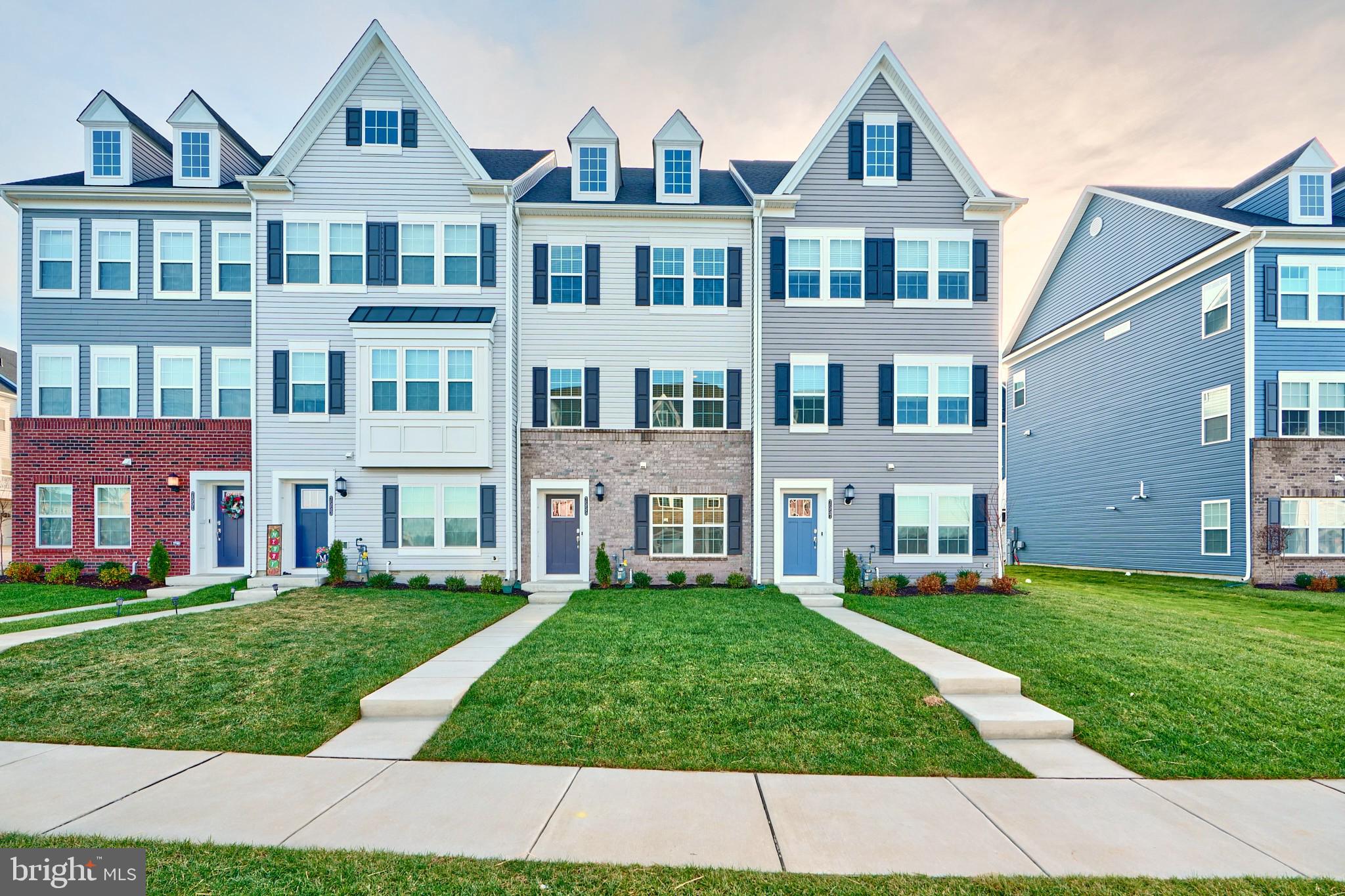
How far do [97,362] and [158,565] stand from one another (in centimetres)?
545

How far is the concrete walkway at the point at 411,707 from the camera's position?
17.3 feet

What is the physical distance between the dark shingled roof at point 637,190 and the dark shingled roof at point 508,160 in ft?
1.70

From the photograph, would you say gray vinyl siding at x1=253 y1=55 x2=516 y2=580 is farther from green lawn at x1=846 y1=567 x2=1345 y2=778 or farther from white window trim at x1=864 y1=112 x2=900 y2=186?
green lawn at x1=846 y1=567 x2=1345 y2=778

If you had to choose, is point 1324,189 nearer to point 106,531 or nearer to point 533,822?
point 533,822

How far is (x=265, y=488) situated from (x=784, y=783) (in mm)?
14633

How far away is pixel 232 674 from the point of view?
691 cm

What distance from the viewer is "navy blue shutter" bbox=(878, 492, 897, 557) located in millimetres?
15008

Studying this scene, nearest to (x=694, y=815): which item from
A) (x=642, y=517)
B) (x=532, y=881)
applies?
(x=532, y=881)

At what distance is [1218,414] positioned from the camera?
17.0m

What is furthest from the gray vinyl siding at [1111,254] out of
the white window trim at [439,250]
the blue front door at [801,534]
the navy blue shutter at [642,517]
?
the white window trim at [439,250]

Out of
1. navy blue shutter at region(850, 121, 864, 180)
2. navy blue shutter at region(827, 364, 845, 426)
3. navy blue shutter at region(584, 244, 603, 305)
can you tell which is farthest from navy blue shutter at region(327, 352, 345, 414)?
navy blue shutter at region(850, 121, 864, 180)

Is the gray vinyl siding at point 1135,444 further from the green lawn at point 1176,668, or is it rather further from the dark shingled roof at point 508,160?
the dark shingled roof at point 508,160

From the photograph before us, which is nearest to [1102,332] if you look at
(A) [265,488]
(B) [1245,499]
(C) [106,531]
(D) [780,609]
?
(B) [1245,499]

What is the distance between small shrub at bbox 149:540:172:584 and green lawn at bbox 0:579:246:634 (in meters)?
1.35
